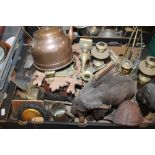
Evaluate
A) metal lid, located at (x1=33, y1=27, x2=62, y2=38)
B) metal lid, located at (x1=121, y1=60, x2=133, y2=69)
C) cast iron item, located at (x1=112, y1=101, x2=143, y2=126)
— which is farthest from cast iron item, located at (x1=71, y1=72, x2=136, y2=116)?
metal lid, located at (x1=33, y1=27, x2=62, y2=38)

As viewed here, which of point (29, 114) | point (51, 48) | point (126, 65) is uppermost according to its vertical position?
point (51, 48)

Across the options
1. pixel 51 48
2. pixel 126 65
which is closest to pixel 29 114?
pixel 51 48

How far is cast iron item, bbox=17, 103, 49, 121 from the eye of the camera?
62.9 inches

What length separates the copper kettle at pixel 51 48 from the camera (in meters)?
1.66

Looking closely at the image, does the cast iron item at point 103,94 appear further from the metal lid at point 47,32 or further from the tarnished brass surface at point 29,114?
the metal lid at point 47,32

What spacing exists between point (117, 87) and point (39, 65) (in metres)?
0.54

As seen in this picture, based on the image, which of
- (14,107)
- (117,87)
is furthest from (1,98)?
(117,87)

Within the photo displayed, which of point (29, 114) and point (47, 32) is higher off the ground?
point (47, 32)

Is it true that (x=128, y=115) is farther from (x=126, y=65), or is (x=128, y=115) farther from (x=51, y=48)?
(x=51, y=48)

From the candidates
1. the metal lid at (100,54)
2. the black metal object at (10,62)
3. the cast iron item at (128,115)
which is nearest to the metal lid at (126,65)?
the metal lid at (100,54)

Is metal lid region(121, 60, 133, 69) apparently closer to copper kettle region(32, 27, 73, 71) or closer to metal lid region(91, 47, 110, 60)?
metal lid region(91, 47, 110, 60)

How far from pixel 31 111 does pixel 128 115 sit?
1.90 ft

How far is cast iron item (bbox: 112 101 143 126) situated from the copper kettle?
47 centimetres

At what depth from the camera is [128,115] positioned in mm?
1498
